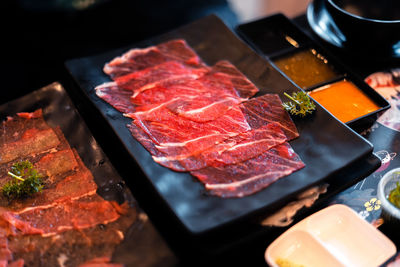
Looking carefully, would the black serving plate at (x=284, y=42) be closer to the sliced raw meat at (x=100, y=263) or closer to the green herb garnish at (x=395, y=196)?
the green herb garnish at (x=395, y=196)

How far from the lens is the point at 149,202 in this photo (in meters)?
2.10

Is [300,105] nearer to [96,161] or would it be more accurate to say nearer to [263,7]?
[96,161]

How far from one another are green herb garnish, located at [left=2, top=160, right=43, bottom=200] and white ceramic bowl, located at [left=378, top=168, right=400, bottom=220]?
5.35 feet

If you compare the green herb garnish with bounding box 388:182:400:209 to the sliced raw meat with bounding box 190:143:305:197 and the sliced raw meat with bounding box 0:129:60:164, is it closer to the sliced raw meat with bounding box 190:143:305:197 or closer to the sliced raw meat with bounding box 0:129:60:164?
the sliced raw meat with bounding box 190:143:305:197

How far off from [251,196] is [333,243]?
416 mm

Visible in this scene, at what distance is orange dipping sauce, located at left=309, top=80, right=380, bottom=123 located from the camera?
237 cm

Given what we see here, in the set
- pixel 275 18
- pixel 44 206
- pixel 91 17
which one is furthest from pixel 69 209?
pixel 91 17

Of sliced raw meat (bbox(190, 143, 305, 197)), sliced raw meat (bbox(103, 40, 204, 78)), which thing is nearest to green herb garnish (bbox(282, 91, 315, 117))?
sliced raw meat (bbox(190, 143, 305, 197))

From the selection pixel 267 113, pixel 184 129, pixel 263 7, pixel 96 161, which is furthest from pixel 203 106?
pixel 263 7

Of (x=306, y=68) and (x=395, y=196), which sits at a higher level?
(x=306, y=68)

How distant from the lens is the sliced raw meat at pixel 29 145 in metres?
2.28

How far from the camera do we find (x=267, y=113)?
7.64 ft

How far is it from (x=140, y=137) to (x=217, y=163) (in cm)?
44

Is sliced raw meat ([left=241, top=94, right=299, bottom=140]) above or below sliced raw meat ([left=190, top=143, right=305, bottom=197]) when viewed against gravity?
above
